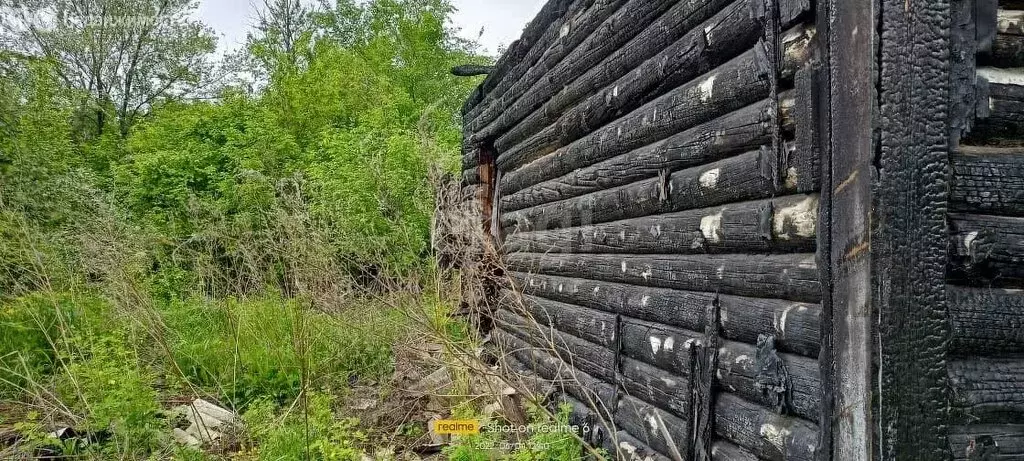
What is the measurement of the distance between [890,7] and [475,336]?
16.6 ft

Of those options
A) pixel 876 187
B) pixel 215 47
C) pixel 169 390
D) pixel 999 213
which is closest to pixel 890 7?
pixel 876 187

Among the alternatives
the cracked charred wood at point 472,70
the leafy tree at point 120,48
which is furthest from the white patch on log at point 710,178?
the leafy tree at point 120,48

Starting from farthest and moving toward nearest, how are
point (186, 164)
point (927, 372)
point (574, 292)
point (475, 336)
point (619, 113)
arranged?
point (186, 164) < point (475, 336) < point (574, 292) < point (619, 113) < point (927, 372)

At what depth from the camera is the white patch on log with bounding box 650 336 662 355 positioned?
3.03 metres

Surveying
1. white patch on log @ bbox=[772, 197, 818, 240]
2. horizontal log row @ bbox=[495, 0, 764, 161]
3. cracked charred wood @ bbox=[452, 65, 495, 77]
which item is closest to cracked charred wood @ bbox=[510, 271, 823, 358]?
white patch on log @ bbox=[772, 197, 818, 240]

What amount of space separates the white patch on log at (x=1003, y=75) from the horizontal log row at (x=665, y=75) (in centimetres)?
50

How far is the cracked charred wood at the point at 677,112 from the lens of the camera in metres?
2.37

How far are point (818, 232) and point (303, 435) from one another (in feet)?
11.7

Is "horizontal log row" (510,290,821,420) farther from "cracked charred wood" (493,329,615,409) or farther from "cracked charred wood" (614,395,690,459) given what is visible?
"cracked charred wood" (493,329,615,409)

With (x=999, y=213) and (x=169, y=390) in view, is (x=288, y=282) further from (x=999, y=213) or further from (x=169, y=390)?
(x=999, y=213)

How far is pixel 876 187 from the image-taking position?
1716mm

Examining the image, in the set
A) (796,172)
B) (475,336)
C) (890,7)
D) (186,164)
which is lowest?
(475,336)

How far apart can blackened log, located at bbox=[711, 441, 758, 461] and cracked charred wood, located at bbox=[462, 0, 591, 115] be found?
303cm

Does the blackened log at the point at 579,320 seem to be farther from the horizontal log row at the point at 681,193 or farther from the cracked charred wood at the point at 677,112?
the cracked charred wood at the point at 677,112
